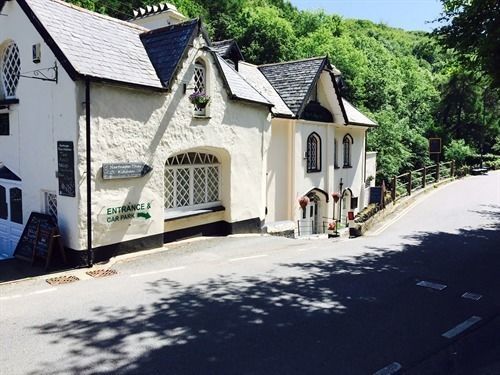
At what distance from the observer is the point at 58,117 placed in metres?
10.8

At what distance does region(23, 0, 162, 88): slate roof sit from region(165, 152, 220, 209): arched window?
278 cm

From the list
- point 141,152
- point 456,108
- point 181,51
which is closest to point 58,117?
point 141,152

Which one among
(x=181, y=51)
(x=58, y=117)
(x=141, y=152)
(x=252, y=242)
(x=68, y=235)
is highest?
(x=181, y=51)

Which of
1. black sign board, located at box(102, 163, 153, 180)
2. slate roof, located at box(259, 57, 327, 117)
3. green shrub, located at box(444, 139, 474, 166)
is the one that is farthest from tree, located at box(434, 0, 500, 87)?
green shrub, located at box(444, 139, 474, 166)

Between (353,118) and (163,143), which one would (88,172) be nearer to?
(163,143)

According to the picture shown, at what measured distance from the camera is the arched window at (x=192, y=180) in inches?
536

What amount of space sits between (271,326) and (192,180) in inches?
317

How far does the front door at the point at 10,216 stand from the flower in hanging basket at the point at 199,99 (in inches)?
222

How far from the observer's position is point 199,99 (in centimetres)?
1336

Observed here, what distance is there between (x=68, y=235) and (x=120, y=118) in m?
3.26

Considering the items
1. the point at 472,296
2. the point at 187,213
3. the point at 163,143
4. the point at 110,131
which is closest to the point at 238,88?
the point at 163,143

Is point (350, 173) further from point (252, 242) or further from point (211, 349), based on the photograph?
point (211, 349)

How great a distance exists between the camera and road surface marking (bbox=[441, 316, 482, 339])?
6.80 m

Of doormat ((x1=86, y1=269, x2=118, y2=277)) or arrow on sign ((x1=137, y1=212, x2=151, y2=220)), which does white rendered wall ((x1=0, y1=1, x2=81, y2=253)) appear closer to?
doormat ((x1=86, y1=269, x2=118, y2=277))
